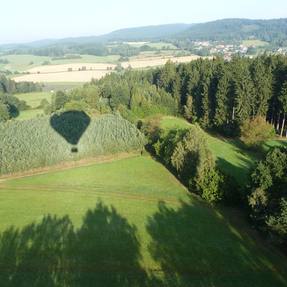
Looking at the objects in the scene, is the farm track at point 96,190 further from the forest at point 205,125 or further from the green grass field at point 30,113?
the green grass field at point 30,113

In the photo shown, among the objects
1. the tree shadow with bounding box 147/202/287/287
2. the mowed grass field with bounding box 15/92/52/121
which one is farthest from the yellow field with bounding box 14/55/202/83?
the tree shadow with bounding box 147/202/287/287

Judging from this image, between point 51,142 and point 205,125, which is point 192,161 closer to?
point 51,142

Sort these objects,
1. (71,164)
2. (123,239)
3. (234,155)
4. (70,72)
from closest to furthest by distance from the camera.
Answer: (123,239), (71,164), (234,155), (70,72)

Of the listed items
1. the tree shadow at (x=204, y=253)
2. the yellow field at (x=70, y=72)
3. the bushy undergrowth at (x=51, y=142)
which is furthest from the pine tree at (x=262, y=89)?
the yellow field at (x=70, y=72)

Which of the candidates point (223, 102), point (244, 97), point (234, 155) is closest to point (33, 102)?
point (223, 102)

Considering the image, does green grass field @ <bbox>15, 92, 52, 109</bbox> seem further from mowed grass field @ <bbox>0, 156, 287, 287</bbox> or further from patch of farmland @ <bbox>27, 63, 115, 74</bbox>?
A: mowed grass field @ <bbox>0, 156, 287, 287</bbox>
